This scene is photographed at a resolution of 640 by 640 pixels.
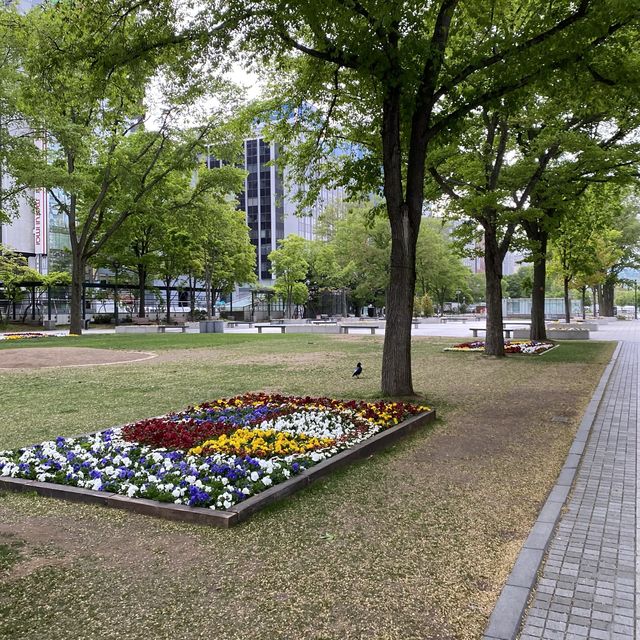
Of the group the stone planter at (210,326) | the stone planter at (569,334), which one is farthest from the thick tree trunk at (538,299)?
the stone planter at (210,326)

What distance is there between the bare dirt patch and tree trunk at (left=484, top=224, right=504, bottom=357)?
11312 millimetres

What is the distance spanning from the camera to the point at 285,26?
894 cm

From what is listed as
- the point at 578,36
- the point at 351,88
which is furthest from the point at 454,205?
the point at 578,36

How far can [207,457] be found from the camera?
5.71 metres

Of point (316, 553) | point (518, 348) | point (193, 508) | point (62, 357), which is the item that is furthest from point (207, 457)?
point (518, 348)

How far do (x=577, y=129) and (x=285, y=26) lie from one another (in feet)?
39.3

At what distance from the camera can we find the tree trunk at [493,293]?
57.4 ft

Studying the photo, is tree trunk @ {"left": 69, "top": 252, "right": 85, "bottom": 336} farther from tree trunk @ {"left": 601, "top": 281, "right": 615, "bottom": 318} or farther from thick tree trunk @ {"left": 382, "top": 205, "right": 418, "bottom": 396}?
tree trunk @ {"left": 601, "top": 281, "right": 615, "bottom": 318}

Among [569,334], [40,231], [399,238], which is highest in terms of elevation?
[40,231]

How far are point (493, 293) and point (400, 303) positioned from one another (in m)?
9.14

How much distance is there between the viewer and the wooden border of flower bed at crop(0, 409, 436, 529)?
4453mm

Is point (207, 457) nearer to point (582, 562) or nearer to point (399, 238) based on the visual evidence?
point (582, 562)

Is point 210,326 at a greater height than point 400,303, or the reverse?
point 400,303

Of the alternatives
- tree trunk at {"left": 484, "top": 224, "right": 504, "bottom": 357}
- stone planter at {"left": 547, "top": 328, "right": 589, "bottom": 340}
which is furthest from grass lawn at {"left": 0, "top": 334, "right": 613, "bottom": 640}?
stone planter at {"left": 547, "top": 328, "right": 589, "bottom": 340}
